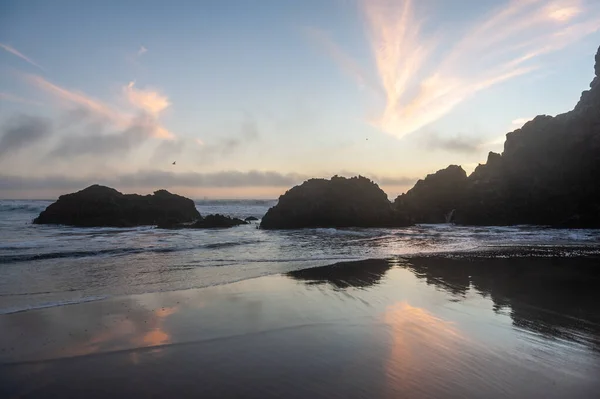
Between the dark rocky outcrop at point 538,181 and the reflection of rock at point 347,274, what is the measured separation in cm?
2574

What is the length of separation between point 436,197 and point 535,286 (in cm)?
3496

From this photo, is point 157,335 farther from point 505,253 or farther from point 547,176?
point 547,176

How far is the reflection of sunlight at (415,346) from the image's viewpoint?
5.48 m

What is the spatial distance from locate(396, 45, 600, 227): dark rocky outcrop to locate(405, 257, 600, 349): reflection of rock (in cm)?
2104

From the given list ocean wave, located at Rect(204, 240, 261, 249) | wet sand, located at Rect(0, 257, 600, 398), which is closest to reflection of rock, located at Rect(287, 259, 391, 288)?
wet sand, located at Rect(0, 257, 600, 398)

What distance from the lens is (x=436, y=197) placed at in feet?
149

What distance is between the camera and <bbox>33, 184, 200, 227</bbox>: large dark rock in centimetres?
3947

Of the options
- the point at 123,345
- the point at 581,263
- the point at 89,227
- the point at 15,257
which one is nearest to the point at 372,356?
the point at 123,345

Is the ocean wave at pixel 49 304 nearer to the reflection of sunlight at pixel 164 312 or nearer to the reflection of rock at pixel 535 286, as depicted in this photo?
the reflection of sunlight at pixel 164 312

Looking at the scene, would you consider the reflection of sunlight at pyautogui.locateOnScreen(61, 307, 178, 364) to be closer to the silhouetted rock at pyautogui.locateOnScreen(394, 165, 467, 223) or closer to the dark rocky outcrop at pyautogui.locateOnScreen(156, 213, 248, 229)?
the dark rocky outcrop at pyautogui.locateOnScreen(156, 213, 248, 229)

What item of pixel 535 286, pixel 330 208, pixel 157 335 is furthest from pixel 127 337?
pixel 330 208

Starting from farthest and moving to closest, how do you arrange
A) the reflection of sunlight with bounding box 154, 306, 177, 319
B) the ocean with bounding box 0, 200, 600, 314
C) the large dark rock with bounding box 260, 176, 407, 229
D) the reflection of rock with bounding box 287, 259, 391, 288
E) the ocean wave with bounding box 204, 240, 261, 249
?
the large dark rock with bounding box 260, 176, 407, 229 < the ocean wave with bounding box 204, 240, 261, 249 < the reflection of rock with bounding box 287, 259, 391, 288 < the ocean with bounding box 0, 200, 600, 314 < the reflection of sunlight with bounding box 154, 306, 177, 319

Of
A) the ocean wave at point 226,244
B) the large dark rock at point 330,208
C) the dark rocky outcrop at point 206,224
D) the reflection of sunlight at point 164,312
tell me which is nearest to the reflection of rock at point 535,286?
the reflection of sunlight at point 164,312

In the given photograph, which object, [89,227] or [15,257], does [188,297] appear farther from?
[89,227]
